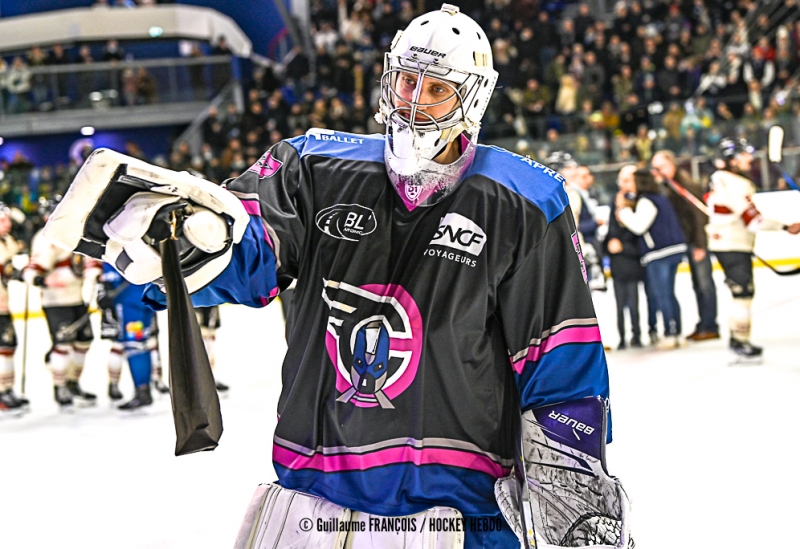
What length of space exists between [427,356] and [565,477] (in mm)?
330

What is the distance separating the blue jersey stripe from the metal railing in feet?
43.7

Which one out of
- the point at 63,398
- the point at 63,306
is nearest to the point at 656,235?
the point at 63,306

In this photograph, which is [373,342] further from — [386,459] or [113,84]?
[113,84]

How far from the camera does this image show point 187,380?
139 centimetres

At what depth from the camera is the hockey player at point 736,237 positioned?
20.4 ft

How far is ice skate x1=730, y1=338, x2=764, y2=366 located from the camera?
243 inches

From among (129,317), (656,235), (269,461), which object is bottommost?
(269,461)

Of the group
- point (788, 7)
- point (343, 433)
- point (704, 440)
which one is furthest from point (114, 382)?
point (788, 7)

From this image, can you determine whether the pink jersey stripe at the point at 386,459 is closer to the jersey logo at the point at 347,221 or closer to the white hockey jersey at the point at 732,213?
the jersey logo at the point at 347,221

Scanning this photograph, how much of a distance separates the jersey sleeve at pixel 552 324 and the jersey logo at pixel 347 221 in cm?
27

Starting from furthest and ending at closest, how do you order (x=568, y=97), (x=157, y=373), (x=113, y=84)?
(x=113, y=84), (x=568, y=97), (x=157, y=373)

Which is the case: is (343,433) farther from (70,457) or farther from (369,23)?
(369,23)

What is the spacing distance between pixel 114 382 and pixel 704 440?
367 cm

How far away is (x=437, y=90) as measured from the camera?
5.80 ft
